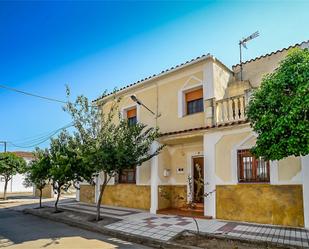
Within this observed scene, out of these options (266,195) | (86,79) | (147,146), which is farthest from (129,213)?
(86,79)

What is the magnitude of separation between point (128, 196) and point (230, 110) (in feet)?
23.5

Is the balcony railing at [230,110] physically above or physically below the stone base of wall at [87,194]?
above

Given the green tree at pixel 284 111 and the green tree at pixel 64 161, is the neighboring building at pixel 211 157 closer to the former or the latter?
the green tree at pixel 284 111

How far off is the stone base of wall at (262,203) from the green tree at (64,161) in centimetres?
637

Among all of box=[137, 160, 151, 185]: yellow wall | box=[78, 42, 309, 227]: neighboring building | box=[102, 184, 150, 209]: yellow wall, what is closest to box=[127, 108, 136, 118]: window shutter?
box=[78, 42, 309, 227]: neighboring building

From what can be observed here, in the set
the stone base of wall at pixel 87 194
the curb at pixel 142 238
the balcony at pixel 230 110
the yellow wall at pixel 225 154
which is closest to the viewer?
the curb at pixel 142 238

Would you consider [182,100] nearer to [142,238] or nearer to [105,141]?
[105,141]

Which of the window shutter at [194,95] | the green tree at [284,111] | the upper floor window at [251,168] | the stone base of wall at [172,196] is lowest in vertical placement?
the stone base of wall at [172,196]

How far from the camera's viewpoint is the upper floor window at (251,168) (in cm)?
940

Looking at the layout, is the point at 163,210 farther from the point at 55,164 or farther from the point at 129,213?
the point at 55,164

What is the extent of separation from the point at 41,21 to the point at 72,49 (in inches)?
77.2

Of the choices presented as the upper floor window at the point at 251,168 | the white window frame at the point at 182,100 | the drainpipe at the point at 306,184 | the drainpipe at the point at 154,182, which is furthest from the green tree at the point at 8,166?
the drainpipe at the point at 306,184

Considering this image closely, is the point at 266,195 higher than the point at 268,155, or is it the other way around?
the point at 268,155

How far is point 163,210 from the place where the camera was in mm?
12148
